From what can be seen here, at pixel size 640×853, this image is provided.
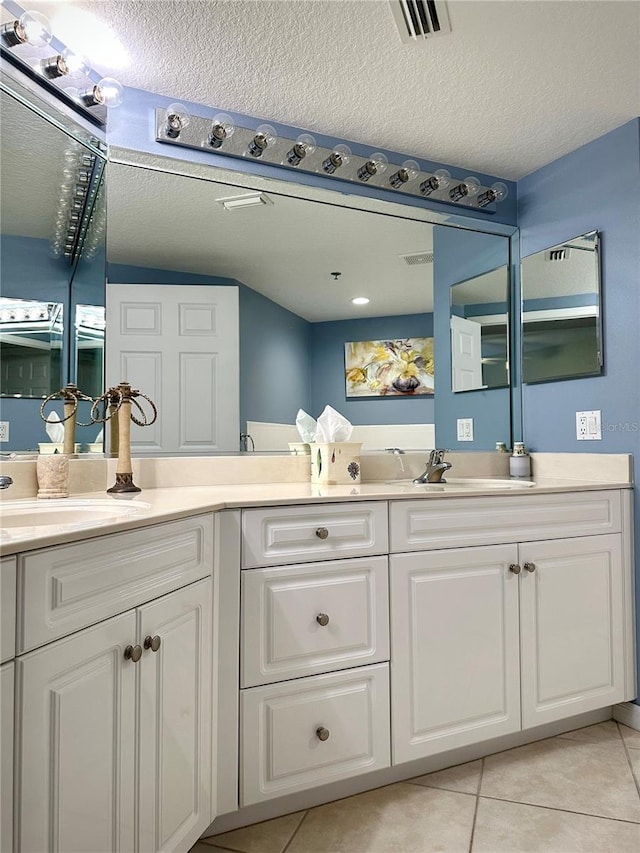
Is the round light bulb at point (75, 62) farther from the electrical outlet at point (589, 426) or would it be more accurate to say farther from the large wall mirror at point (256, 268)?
the electrical outlet at point (589, 426)

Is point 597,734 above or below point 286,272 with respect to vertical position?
below

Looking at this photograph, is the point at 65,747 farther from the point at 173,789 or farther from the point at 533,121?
the point at 533,121

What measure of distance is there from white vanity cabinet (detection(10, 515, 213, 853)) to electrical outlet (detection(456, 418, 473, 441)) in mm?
1460

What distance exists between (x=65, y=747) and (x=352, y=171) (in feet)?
6.98

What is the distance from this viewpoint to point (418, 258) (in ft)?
8.34

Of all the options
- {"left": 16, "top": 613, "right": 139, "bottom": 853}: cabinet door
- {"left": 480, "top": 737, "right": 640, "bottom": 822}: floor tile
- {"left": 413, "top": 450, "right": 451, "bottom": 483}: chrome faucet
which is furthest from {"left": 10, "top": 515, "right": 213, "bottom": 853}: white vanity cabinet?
{"left": 413, "top": 450, "right": 451, "bottom": 483}: chrome faucet

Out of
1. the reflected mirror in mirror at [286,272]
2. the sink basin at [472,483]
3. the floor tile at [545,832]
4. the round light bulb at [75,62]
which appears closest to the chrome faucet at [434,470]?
the sink basin at [472,483]

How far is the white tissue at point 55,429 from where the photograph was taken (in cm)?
179

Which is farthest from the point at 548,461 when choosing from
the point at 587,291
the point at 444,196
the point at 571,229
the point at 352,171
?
the point at 352,171

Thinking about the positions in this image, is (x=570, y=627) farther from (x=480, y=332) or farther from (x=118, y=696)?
(x=118, y=696)

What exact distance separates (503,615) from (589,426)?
2.89 feet

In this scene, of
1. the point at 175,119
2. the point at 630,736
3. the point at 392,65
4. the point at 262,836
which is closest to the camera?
the point at 262,836

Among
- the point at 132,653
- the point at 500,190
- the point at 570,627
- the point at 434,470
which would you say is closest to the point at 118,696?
the point at 132,653

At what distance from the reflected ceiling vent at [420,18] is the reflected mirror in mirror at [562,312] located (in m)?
1.06
